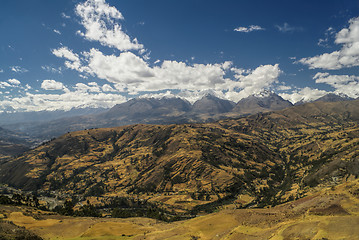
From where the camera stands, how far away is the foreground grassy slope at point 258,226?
126ft

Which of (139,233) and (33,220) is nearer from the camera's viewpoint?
(139,233)

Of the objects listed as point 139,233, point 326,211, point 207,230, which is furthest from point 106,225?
point 326,211

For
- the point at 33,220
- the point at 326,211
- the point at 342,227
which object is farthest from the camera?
the point at 33,220

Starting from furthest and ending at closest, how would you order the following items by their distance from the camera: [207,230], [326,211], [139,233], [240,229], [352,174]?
1. [352,174]
2. [139,233]
3. [207,230]
4. [240,229]
5. [326,211]

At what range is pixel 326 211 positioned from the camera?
47.4 metres

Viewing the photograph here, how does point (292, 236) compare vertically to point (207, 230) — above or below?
above

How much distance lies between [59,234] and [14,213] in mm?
35115

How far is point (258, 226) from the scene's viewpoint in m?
50.6

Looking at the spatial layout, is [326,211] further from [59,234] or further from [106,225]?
[59,234]

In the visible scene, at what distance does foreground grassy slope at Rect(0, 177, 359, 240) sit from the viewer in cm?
3851

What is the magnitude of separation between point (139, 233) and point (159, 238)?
41.1ft

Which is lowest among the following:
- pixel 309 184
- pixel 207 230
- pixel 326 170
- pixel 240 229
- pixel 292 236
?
pixel 309 184

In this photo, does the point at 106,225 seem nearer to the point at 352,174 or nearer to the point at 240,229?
the point at 240,229

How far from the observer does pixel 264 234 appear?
4403cm
